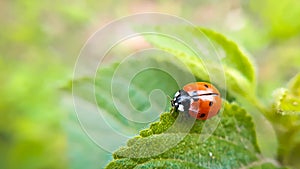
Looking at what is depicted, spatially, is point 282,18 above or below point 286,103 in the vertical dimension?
above

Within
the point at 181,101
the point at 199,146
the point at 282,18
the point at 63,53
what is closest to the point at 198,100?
the point at 181,101

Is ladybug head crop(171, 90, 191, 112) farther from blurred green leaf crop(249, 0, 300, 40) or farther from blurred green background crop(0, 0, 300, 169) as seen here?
blurred green leaf crop(249, 0, 300, 40)

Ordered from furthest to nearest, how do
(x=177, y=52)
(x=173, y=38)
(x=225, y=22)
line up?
1. (x=225, y=22)
2. (x=173, y=38)
3. (x=177, y=52)

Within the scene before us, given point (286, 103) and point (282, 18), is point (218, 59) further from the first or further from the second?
point (282, 18)

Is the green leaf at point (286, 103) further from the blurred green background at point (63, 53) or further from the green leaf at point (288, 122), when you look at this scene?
the blurred green background at point (63, 53)

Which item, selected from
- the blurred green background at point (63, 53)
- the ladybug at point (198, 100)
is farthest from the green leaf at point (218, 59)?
the blurred green background at point (63, 53)

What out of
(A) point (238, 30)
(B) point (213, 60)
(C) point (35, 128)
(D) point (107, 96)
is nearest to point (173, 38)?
(B) point (213, 60)

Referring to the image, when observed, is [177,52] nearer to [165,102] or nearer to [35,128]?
[165,102]
